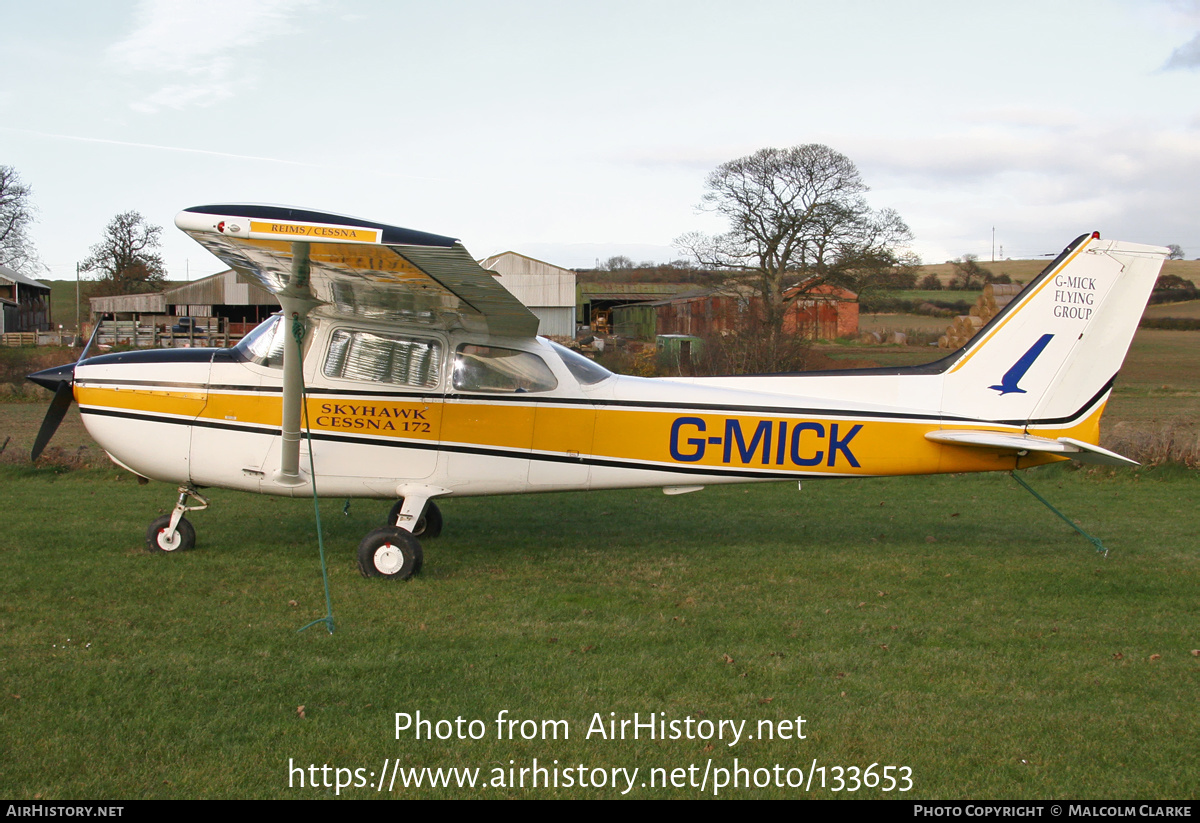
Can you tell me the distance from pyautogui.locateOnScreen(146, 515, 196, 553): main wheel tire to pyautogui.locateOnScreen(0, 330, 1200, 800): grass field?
13 cm

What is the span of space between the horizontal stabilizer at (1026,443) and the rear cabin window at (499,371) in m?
3.56

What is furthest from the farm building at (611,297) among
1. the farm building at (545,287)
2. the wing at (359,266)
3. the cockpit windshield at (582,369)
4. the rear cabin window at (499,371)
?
the wing at (359,266)

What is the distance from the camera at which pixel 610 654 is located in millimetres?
5430

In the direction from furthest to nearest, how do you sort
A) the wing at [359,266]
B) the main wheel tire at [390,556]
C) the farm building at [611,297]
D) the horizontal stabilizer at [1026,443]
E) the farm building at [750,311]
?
the farm building at [611,297] < the farm building at [750,311] < the horizontal stabilizer at [1026,443] < the main wheel tire at [390,556] < the wing at [359,266]

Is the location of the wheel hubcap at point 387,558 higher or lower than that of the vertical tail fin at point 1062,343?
lower

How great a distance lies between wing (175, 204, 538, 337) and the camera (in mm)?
5254

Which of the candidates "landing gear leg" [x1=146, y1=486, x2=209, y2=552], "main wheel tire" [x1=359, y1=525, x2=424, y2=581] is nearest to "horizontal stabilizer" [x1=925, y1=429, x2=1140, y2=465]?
"main wheel tire" [x1=359, y1=525, x2=424, y2=581]

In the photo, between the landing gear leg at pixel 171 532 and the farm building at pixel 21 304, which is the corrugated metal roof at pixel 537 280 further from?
the landing gear leg at pixel 171 532

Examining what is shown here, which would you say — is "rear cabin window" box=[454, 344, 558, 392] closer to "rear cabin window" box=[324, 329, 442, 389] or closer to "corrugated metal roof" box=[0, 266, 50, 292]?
"rear cabin window" box=[324, 329, 442, 389]

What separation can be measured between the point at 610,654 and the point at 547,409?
283cm

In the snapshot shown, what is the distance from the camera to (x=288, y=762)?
3.91 meters

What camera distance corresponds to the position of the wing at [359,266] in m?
5.25

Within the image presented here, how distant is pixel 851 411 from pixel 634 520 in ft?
11.6

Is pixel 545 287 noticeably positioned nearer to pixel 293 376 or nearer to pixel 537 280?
pixel 537 280
